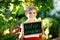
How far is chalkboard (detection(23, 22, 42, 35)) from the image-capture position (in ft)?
3.05

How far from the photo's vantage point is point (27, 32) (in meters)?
0.93

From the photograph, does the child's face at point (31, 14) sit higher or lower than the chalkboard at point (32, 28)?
higher

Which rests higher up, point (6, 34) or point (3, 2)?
point (3, 2)

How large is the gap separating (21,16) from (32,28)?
0.33ft

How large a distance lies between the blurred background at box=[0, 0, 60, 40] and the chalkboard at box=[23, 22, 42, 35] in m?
0.03

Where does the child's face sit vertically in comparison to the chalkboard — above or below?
above

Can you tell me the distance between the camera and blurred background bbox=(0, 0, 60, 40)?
89 centimetres

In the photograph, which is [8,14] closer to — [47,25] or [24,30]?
[24,30]

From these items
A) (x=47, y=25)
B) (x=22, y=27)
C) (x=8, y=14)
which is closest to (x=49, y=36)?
(x=47, y=25)

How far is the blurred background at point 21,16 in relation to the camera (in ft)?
2.92

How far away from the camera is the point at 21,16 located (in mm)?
913

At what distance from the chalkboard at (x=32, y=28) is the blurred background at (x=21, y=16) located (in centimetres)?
3

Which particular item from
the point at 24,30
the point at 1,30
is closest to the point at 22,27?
the point at 24,30

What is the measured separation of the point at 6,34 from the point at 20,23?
4.1 inches
